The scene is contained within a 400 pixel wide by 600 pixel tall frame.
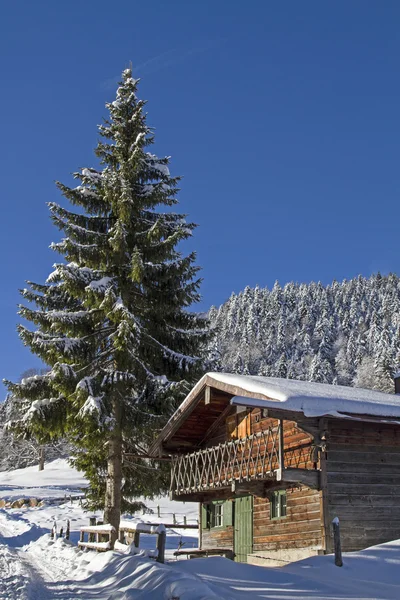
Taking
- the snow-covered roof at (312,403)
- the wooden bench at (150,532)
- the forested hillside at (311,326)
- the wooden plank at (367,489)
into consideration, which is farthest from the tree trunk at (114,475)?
the forested hillside at (311,326)

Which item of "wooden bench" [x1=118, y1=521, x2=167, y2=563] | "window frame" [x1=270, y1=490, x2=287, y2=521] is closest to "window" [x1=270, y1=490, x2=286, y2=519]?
"window frame" [x1=270, y1=490, x2=287, y2=521]

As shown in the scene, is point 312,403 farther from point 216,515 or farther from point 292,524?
point 216,515

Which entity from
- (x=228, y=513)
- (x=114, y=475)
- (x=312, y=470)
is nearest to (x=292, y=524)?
(x=312, y=470)

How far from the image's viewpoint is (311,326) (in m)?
152

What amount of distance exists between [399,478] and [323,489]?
8.07 feet

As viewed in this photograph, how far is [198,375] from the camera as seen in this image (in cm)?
2184

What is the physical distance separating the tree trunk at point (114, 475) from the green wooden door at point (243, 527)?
408 cm

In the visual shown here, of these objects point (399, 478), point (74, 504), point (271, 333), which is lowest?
point (74, 504)

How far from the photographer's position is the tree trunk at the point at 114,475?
754 inches

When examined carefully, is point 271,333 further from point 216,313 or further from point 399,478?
point 399,478

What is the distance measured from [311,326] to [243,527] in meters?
135

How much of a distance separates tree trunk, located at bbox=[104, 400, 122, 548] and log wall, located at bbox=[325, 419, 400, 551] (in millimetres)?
7211

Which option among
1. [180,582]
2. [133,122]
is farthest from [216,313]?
[180,582]

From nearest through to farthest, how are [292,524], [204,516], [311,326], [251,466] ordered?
[292,524]
[251,466]
[204,516]
[311,326]
